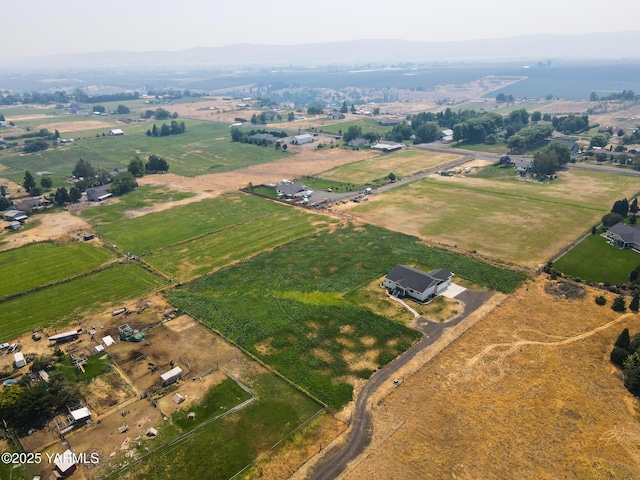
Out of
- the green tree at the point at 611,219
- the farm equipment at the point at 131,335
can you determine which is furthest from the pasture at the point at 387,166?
the farm equipment at the point at 131,335

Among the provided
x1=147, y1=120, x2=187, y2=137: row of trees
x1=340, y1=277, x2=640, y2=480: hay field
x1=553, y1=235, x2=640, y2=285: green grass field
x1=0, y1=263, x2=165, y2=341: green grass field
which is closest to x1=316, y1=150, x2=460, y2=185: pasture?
x1=553, y1=235, x2=640, y2=285: green grass field

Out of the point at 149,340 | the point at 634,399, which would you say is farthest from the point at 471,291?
the point at 149,340

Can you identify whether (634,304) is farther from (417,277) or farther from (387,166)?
(387,166)

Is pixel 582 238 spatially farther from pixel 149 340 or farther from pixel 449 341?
pixel 149 340

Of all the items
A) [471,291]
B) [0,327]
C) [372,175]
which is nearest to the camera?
[0,327]

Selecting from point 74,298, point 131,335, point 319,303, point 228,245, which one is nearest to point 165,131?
point 228,245

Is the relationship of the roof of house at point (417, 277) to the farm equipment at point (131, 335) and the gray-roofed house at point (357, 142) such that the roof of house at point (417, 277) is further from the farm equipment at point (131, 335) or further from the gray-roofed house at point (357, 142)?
the gray-roofed house at point (357, 142)
